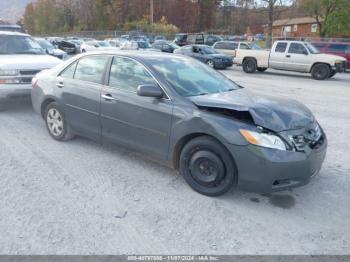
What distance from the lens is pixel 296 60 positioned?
16.7 m

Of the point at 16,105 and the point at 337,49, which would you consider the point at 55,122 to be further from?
the point at 337,49

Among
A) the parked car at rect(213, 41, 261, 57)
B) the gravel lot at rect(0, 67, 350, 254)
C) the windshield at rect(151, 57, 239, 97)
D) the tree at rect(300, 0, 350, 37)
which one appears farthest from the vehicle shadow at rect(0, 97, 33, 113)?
the tree at rect(300, 0, 350, 37)

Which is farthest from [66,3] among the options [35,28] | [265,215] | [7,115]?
[265,215]

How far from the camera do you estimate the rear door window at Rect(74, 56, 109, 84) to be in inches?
189

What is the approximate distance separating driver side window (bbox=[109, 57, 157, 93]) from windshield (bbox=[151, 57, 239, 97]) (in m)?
0.17

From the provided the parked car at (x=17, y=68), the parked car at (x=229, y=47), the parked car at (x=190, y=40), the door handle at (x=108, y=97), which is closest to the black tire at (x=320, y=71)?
the parked car at (x=229, y=47)

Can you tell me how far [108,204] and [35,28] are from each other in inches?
3717

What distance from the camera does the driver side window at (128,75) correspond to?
4.32m

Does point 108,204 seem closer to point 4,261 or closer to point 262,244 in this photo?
point 4,261

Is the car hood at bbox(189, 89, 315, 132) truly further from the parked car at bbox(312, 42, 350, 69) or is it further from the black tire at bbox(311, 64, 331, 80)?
the parked car at bbox(312, 42, 350, 69)

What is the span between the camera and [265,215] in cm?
354

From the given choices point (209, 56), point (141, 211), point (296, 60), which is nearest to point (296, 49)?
point (296, 60)

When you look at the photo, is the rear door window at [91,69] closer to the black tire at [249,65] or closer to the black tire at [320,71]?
the black tire at [320,71]

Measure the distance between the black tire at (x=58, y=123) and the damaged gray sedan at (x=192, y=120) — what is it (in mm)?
33
